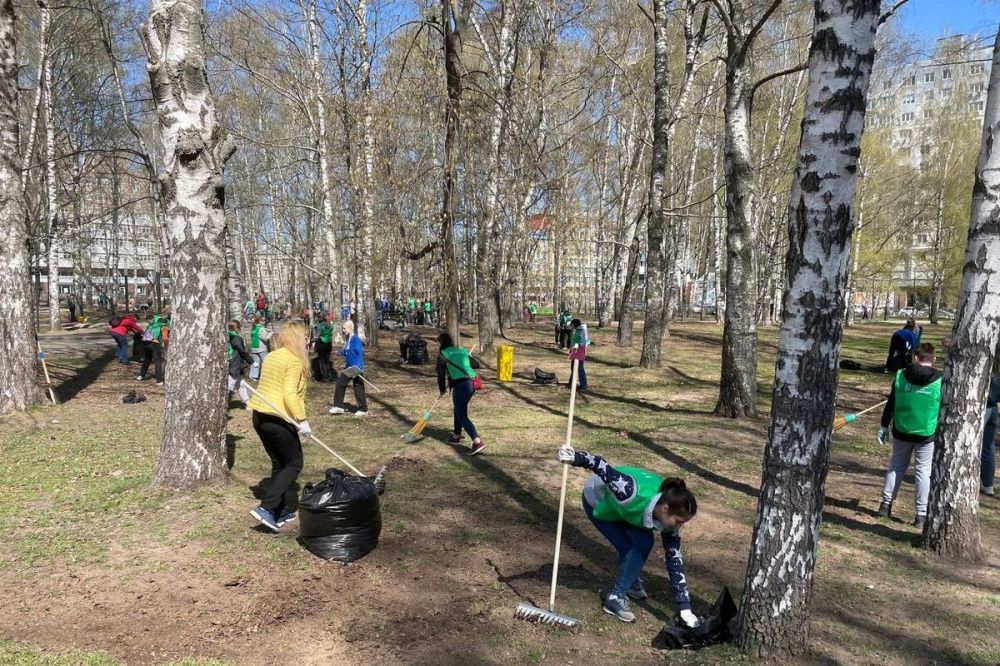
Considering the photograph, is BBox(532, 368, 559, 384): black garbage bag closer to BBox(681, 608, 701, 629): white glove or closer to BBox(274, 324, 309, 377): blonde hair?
BBox(274, 324, 309, 377): blonde hair

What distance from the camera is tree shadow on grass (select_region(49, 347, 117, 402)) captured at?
34.9 feet

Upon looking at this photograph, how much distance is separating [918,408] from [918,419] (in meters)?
0.10

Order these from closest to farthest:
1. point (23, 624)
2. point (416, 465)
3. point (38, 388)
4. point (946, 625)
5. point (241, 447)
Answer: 1. point (23, 624)
2. point (946, 625)
3. point (416, 465)
4. point (241, 447)
5. point (38, 388)

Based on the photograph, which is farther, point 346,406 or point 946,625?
point 346,406

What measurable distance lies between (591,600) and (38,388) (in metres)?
A: 9.11

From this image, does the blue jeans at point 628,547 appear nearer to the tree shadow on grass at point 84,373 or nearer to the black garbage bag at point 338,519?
the black garbage bag at point 338,519

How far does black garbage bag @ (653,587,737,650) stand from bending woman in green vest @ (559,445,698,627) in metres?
0.10

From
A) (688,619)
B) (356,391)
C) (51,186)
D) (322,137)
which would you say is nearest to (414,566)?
(688,619)

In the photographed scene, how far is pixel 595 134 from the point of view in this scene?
1018 inches

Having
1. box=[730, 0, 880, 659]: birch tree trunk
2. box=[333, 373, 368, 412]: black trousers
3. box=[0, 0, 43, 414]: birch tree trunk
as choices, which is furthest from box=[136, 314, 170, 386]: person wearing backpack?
box=[730, 0, 880, 659]: birch tree trunk

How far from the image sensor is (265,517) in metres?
4.86

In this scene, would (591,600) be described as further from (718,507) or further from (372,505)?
(718,507)

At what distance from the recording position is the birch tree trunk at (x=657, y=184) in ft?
44.1

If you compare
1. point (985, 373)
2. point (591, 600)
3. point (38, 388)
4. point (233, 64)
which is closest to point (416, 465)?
point (591, 600)
